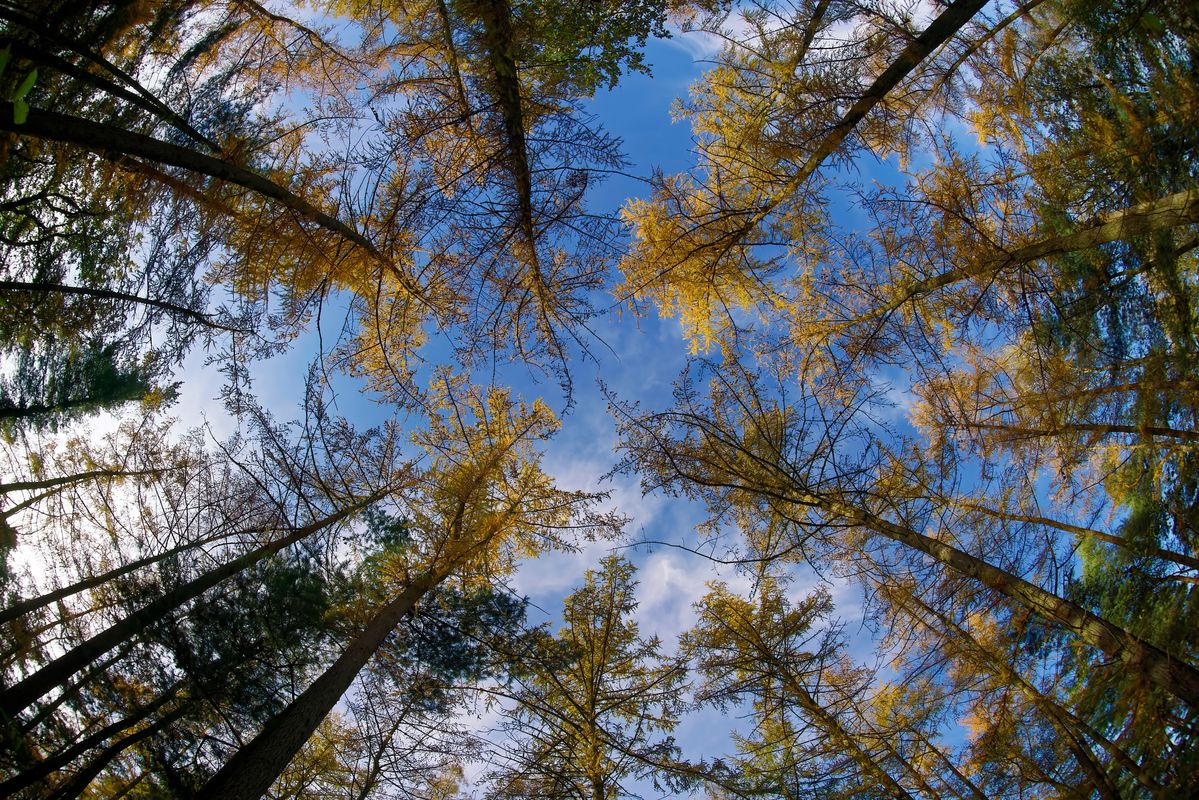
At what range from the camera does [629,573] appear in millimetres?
7145

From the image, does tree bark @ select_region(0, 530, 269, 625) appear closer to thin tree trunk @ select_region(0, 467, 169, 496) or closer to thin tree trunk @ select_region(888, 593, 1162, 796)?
thin tree trunk @ select_region(0, 467, 169, 496)

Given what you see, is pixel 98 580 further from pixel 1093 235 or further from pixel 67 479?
pixel 1093 235

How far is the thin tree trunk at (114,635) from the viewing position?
3.54 meters

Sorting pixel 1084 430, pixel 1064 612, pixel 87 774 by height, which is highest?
pixel 1084 430

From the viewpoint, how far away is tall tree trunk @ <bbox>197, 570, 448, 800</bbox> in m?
3.65

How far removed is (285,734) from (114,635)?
1.54 metres

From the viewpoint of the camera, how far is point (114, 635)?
415 centimetres

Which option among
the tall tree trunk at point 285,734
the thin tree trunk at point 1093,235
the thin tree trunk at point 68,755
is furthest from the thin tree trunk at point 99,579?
the thin tree trunk at point 1093,235

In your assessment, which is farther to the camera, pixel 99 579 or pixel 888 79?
pixel 99 579

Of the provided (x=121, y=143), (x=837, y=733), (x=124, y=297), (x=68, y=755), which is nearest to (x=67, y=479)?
(x=124, y=297)

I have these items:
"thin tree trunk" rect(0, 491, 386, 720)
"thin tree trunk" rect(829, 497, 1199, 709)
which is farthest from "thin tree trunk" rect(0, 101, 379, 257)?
"thin tree trunk" rect(829, 497, 1199, 709)

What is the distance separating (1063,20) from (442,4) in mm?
4730

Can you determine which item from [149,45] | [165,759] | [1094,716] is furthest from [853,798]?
[149,45]

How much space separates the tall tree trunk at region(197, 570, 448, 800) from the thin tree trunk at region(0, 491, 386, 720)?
1.19 m
